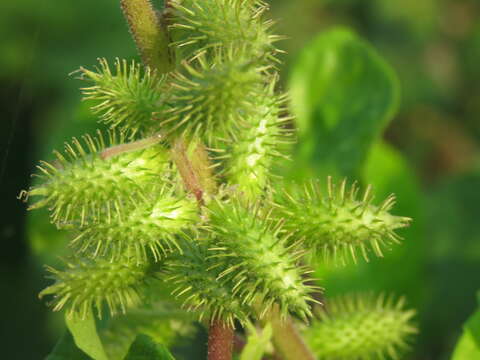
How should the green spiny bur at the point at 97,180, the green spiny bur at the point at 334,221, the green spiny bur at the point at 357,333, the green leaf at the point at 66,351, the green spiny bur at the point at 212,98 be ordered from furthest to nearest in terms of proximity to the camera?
the green spiny bur at the point at 357,333 < the green leaf at the point at 66,351 < the green spiny bur at the point at 334,221 < the green spiny bur at the point at 97,180 < the green spiny bur at the point at 212,98

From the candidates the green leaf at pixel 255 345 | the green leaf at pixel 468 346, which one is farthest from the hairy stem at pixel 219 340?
the green leaf at pixel 468 346

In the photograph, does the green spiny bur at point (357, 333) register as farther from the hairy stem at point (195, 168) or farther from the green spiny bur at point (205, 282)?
the hairy stem at point (195, 168)

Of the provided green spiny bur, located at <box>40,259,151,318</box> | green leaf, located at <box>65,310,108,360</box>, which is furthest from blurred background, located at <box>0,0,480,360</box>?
green spiny bur, located at <box>40,259,151,318</box>

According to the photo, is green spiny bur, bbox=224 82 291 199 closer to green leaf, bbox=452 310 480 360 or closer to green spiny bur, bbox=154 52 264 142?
green spiny bur, bbox=154 52 264 142

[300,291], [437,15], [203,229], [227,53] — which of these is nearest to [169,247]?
[203,229]

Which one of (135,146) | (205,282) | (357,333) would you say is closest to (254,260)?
(205,282)

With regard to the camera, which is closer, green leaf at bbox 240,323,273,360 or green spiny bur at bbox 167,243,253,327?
green spiny bur at bbox 167,243,253,327
